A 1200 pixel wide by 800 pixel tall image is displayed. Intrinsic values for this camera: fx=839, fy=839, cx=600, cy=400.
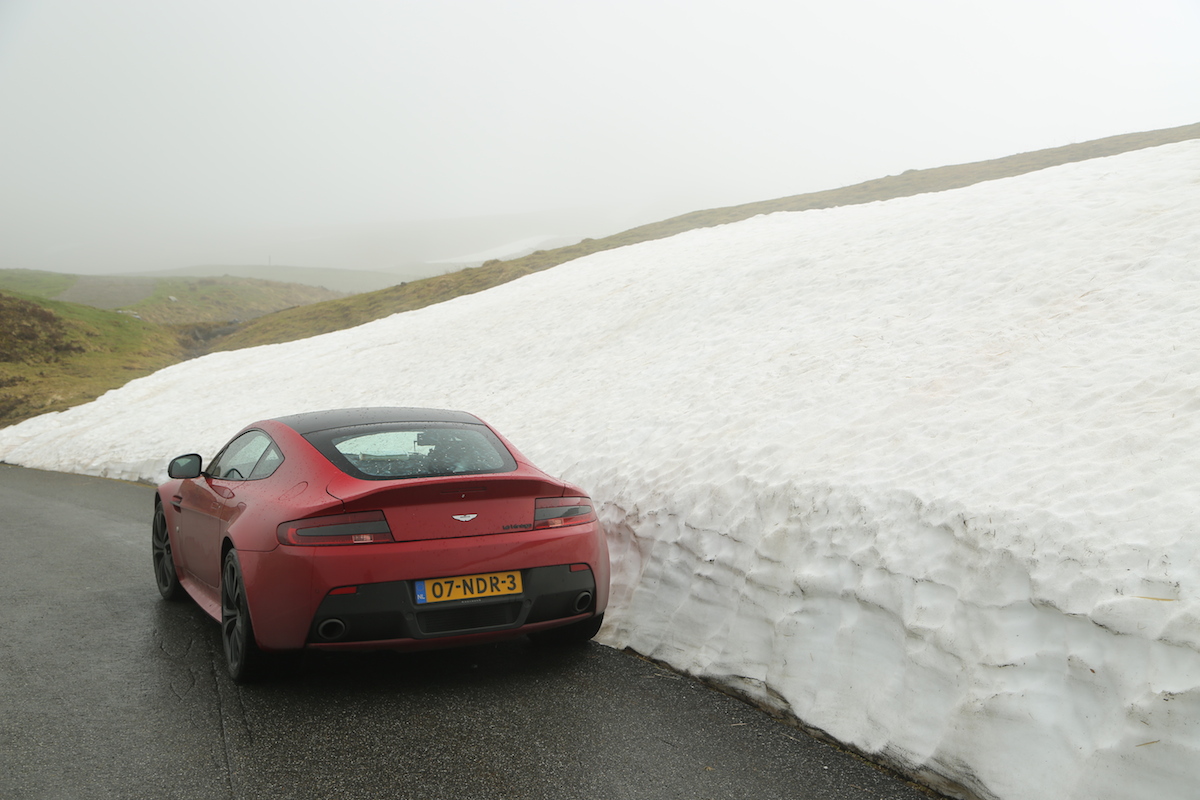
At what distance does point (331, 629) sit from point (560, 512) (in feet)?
4.51

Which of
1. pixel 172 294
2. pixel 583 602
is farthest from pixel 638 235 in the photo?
pixel 172 294

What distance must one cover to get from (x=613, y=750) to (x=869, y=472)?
2.55 m

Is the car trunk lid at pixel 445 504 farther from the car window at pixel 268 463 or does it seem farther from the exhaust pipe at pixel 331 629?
the car window at pixel 268 463

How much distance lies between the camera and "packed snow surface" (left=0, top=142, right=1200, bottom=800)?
3371 millimetres

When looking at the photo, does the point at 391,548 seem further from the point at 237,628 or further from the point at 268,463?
the point at 268,463

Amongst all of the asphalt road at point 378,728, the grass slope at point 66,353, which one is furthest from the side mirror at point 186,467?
the grass slope at point 66,353

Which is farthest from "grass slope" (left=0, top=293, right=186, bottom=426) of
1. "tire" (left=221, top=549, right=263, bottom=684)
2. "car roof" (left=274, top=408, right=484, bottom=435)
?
"tire" (left=221, top=549, right=263, bottom=684)

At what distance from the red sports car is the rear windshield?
0.04 ft

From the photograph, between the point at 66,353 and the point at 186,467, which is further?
the point at 66,353

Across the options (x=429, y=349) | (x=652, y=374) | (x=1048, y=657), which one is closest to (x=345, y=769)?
(x=1048, y=657)

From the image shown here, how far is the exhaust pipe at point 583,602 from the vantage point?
Result: 4.77 meters

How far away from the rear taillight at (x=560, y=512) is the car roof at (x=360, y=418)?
1134 millimetres

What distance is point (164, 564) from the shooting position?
662 centimetres

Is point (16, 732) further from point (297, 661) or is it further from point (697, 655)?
point (697, 655)
